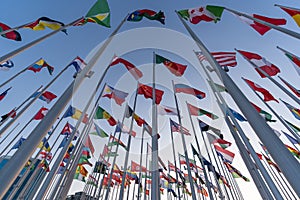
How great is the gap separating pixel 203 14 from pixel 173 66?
102 inches

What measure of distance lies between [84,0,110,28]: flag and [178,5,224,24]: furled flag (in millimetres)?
3360

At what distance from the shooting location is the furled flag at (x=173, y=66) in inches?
361

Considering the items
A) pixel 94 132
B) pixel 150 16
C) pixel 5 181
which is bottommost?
pixel 5 181

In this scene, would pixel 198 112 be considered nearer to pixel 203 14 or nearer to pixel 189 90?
pixel 189 90

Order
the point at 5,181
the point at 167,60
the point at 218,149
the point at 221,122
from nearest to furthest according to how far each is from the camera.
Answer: the point at 5,181, the point at 167,60, the point at 221,122, the point at 218,149

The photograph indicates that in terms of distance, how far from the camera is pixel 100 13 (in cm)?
655

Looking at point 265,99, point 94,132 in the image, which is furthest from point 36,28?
point 265,99

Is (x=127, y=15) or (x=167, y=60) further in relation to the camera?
(x=167, y=60)

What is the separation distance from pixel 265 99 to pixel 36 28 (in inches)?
406

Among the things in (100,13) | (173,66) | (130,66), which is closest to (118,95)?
(130,66)

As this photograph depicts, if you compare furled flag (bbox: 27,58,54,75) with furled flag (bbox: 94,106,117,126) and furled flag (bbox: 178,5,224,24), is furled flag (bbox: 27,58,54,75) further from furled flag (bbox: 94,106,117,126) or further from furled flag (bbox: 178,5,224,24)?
furled flag (bbox: 178,5,224,24)

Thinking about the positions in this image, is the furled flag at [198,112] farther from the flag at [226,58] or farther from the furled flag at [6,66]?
the furled flag at [6,66]

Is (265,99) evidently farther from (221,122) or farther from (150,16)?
(150,16)

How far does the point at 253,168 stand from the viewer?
7566 millimetres
